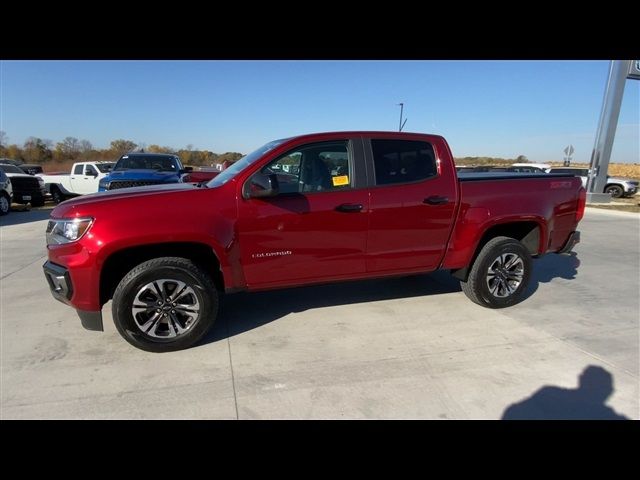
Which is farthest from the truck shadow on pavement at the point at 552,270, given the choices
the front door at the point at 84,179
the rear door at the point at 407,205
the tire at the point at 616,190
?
the tire at the point at 616,190

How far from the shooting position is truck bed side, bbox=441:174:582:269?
4.04m

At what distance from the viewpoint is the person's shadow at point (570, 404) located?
2.49 metres

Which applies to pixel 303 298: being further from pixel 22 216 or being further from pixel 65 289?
pixel 22 216

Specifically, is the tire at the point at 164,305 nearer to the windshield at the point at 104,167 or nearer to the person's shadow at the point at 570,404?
the person's shadow at the point at 570,404

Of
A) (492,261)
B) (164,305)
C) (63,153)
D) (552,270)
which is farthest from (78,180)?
(63,153)

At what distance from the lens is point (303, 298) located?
462 centimetres

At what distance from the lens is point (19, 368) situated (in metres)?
3.04

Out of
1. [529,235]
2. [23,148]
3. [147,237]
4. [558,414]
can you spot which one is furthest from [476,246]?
[23,148]

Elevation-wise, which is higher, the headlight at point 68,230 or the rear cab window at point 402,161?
the rear cab window at point 402,161

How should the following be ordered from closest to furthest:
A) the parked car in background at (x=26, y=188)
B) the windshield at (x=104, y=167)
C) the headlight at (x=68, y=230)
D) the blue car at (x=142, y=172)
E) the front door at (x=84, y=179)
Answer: the headlight at (x=68, y=230), the blue car at (x=142, y=172), the parked car in background at (x=26, y=188), the front door at (x=84, y=179), the windshield at (x=104, y=167)

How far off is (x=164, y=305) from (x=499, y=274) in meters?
3.60

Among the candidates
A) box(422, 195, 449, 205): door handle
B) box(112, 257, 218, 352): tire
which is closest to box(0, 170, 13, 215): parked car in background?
box(112, 257, 218, 352): tire

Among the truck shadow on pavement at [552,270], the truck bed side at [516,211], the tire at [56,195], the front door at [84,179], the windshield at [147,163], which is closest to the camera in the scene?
the truck bed side at [516,211]

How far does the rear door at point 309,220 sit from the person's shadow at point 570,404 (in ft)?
5.86
